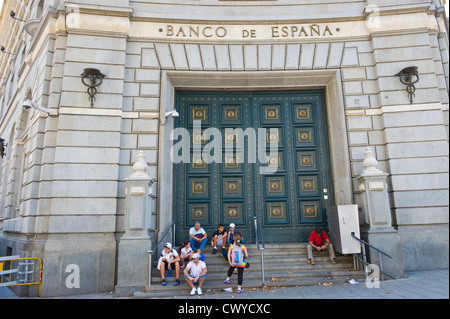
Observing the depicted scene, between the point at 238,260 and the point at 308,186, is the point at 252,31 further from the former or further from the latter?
the point at 238,260

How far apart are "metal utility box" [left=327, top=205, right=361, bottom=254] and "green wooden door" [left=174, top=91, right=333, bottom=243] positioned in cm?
138

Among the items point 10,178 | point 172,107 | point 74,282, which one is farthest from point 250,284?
point 10,178

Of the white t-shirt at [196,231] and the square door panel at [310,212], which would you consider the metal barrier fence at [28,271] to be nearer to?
the white t-shirt at [196,231]

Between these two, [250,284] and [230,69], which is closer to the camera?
[250,284]

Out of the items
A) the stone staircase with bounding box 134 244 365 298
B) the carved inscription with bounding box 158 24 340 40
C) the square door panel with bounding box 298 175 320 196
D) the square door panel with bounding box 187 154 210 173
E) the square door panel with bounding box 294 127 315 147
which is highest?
the carved inscription with bounding box 158 24 340 40

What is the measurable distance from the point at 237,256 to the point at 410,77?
763 cm

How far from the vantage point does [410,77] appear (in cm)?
1009

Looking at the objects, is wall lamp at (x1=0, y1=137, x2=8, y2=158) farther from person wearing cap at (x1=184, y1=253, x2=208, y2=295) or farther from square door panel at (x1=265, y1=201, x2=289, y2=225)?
square door panel at (x1=265, y1=201, x2=289, y2=225)

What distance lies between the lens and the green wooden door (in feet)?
34.8

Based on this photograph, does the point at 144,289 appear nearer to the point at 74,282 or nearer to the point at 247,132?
the point at 74,282

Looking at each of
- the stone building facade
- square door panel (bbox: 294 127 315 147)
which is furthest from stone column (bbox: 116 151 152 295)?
square door panel (bbox: 294 127 315 147)

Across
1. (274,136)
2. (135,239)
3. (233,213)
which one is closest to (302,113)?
(274,136)

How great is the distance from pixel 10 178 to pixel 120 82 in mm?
7972

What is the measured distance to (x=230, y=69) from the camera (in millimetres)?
10766
